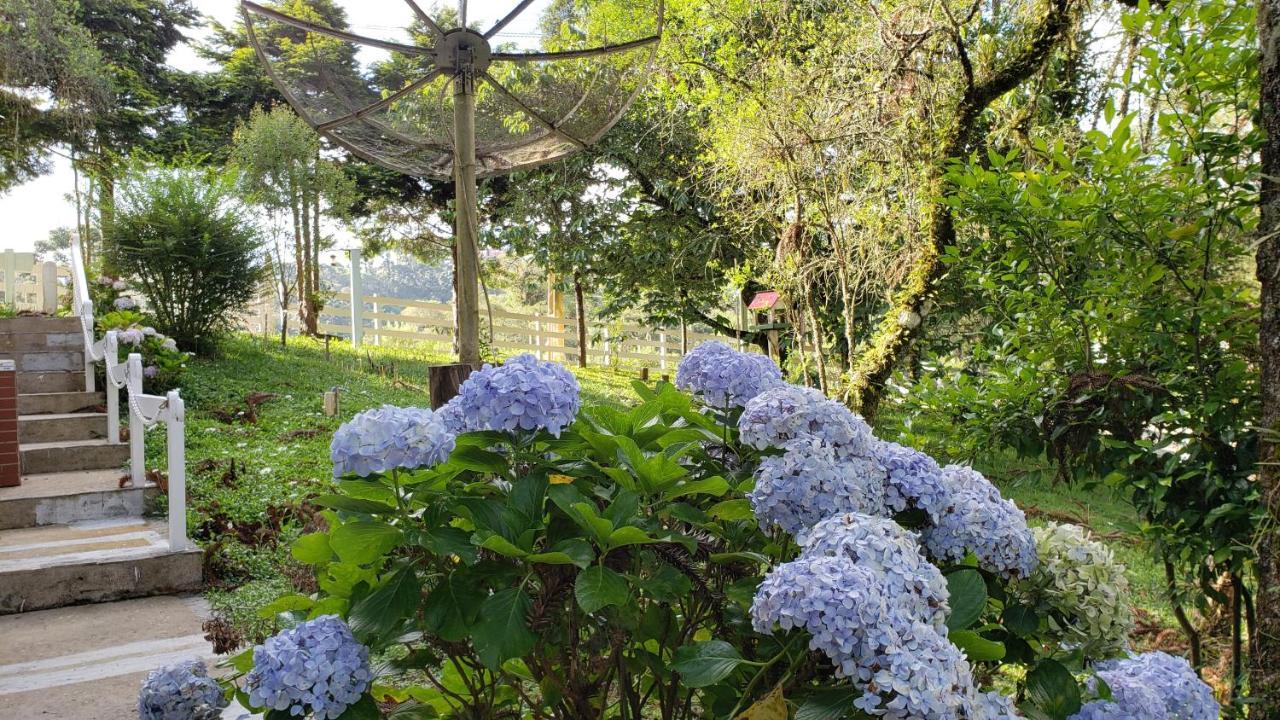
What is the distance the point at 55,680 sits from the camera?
3.25m

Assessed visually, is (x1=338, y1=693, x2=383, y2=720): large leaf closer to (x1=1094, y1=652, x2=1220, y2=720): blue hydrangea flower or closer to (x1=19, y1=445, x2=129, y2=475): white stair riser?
(x1=1094, y1=652, x2=1220, y2=720): blue hydrangea flower

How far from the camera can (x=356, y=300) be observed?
15219 mm

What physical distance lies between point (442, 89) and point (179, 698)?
2.21m

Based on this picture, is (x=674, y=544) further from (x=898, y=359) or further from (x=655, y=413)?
(x=898, y=359)

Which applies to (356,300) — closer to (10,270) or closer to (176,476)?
(10,270)

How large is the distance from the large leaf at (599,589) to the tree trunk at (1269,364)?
1.51 meters

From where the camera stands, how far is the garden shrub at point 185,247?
9039 mm

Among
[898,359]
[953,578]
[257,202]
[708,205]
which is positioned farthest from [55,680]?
[257,202]

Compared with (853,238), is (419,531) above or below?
below

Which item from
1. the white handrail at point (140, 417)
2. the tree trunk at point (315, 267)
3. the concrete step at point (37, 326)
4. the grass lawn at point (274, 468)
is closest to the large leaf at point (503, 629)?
the grass lawn at point (274, 468)

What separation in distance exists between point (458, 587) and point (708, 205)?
9.38 meters

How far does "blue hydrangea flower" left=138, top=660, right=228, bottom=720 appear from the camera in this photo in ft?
5.16

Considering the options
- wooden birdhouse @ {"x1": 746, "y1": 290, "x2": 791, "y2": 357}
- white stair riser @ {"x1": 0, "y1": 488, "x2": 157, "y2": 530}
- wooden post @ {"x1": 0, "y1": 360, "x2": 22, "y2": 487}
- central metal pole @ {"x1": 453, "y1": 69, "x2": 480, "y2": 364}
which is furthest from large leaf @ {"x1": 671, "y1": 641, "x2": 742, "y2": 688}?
wooden birdhouse @ {"x1": 746, "y1": 290, "x2": 791, "y2": 357}

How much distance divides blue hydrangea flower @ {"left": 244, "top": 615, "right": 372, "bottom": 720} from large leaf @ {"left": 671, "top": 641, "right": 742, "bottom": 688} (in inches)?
20.7
